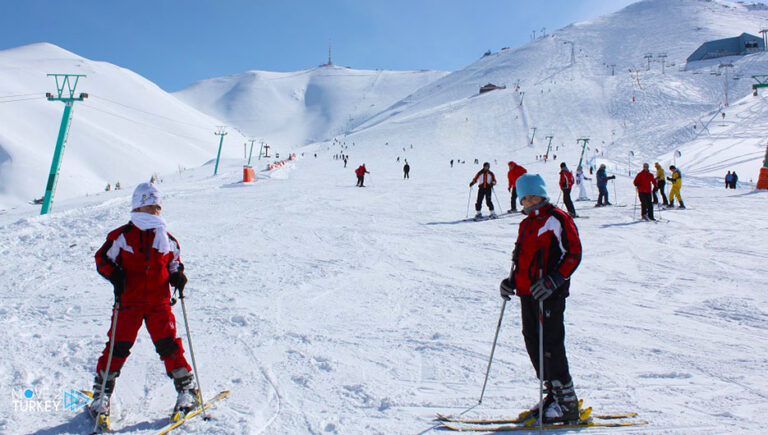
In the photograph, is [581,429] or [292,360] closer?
[581,429]

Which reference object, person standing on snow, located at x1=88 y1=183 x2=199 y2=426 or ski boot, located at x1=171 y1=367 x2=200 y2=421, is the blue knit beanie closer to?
person standing on snow, located at x1=88 y1=183 x2=199 y2=426

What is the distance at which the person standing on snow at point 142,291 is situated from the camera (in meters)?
3.11

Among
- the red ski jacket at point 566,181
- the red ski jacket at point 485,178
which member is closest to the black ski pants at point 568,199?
the red ski jacket at point 566,181

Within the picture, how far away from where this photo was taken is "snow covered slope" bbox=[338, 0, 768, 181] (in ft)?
190

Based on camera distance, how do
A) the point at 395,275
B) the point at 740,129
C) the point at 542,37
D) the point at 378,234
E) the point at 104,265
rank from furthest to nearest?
the point at 542,37 → the point at 740,129 → the point at 378,234 → the point at 395,275 → the point at 104,265

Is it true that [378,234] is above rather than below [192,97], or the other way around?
below

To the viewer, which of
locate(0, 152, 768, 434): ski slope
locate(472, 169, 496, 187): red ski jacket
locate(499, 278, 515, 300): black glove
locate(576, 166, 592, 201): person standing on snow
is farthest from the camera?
locate(576, 166, 592, 201): person standing on snow

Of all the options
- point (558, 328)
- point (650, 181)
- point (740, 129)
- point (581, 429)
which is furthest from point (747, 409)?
point (740, 129)

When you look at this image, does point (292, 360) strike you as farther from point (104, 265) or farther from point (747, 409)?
point (747, 409)

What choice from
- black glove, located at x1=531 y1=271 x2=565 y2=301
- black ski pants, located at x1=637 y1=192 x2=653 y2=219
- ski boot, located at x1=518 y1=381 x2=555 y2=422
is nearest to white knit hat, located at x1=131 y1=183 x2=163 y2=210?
black glove, located at x1=531 y1=271 x2=565 y2=301

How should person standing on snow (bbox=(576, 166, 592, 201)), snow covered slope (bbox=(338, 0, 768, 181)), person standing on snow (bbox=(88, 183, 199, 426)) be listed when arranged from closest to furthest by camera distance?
A: person standing on snow (bbox=(88, 183, 199, 426)), person standing on snow (bbox=(576, 166, 592, 201)), snow covered slope (bbox=(338, 0, 768, 181))

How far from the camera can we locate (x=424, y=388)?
366 centimetres

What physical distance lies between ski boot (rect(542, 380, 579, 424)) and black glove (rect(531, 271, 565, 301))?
2.18 ft

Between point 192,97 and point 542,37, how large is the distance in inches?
5333
